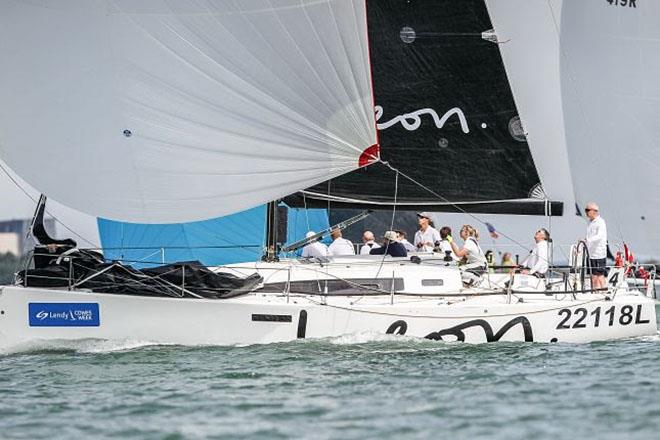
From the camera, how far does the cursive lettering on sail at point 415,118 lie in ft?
49.5

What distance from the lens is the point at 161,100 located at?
13.4 m

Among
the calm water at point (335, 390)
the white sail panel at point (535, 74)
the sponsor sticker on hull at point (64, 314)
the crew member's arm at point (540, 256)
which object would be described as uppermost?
the white sail panel at point (535, 74)

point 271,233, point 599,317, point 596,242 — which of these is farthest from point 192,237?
point 599,317

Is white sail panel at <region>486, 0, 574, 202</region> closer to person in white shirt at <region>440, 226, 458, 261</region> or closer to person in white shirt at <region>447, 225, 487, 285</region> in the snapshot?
person in white shirt at <region>440, 226, 458, 261</region>

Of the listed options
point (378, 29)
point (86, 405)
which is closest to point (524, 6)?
point (378, 29)

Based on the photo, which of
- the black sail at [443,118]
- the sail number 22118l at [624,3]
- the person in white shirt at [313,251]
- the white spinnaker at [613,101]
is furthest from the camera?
the sail number 22118l at [624,3]

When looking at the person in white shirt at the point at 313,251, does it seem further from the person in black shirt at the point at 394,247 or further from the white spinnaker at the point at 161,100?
the white spinnaker at the point at 161,100

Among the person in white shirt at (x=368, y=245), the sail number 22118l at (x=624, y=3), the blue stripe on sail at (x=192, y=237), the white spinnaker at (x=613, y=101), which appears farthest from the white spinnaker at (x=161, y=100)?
the sail number 22118l at (x=624, y=3)

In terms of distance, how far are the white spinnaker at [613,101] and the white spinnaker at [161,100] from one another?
8781 mm

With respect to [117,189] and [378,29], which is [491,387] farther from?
[378,29]

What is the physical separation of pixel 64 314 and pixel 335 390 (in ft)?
12.2

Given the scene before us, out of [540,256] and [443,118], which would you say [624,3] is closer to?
[443,118]

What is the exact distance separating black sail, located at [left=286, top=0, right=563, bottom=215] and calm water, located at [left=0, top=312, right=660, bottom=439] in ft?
8.09

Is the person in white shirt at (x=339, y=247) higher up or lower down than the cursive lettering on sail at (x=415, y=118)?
lower down
